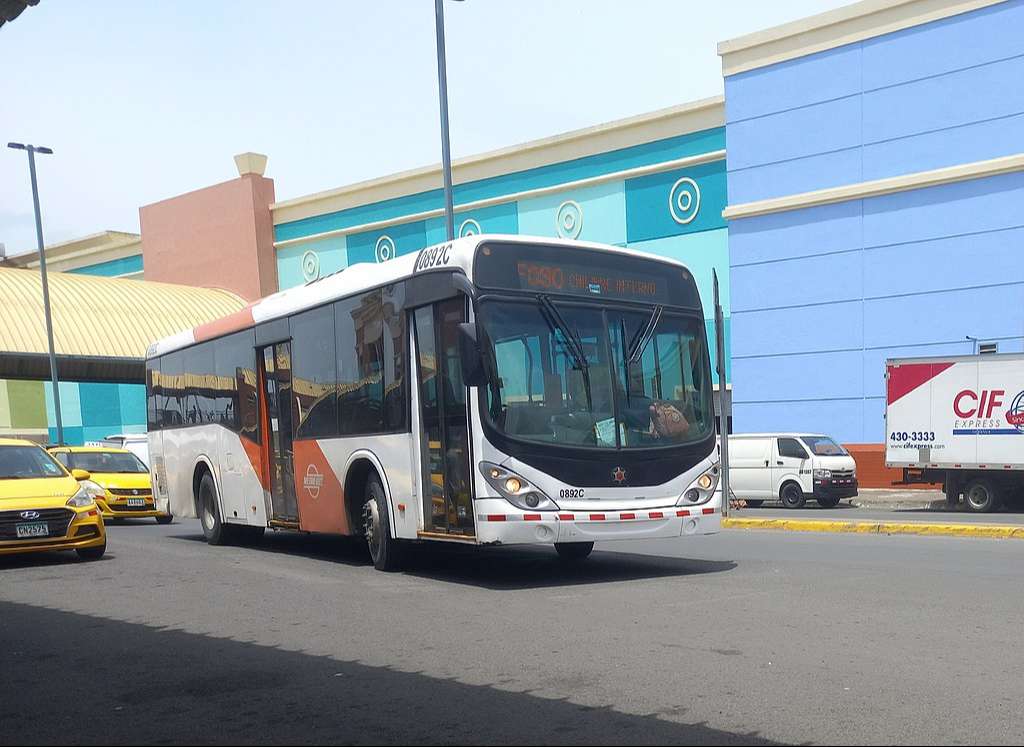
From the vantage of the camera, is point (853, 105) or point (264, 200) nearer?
point (853, 105)

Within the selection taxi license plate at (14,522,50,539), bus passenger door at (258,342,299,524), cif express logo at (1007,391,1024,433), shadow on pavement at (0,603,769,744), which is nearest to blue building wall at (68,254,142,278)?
bus passenger door at (258,342,299,524)

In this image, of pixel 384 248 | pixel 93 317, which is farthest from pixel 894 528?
pixel 93 317

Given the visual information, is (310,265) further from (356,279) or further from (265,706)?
(265,706)

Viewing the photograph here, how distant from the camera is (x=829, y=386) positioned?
2994 cm

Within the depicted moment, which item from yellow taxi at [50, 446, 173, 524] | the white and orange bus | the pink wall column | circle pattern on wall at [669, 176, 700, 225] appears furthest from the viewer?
the pink wall column

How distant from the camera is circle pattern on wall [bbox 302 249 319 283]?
4431 cm

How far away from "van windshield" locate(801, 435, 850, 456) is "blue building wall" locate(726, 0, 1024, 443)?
10.7 feet

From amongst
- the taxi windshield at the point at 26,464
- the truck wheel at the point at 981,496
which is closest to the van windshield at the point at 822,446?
the truck wheel at the point at 981,496

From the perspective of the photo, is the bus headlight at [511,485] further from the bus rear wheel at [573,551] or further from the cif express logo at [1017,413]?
the cif express logo at [1017,413]

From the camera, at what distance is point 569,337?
36.6ft

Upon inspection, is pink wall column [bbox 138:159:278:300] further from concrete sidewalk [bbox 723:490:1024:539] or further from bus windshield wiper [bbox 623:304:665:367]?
bus windshield wiper [bbox 623:304:665:367]

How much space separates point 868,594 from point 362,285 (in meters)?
6.28

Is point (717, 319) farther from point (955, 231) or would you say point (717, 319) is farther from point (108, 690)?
point (108, 690)

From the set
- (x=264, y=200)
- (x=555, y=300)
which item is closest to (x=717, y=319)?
(x=555, y=300)
